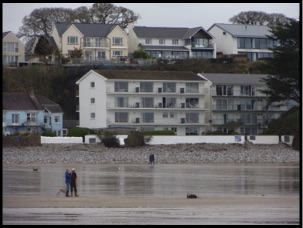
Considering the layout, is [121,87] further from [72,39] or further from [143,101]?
[72,39]

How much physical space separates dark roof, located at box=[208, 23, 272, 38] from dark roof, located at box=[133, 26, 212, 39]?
3556mm

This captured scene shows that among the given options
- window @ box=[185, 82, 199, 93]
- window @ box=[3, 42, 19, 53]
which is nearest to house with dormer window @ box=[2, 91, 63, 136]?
window @ box=[185, 82, 199, 93]

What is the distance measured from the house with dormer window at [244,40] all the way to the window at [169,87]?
2760 centimetres

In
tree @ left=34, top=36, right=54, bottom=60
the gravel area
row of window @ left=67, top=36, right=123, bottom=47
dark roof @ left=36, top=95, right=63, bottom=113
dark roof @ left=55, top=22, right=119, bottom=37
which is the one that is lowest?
the gravel area

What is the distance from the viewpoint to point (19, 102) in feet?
267

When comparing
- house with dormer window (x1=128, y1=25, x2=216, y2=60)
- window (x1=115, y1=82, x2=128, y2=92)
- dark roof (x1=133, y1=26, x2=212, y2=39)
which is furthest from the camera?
dark roof (x1=133, y1=26, x2=212, y2=39)

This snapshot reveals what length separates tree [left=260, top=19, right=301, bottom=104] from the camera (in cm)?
7856

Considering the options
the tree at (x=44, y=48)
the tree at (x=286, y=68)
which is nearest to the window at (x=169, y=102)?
the tree at (x=286, y=68)

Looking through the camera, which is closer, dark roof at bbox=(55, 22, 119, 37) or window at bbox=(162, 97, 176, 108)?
window at bbox=(162, 97, 176, 108)

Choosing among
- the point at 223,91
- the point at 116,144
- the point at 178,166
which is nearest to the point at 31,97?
the point at 116,144

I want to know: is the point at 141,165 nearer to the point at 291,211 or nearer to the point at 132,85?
the point at 132,85

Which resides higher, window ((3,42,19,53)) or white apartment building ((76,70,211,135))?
window ((3,42,19,53))

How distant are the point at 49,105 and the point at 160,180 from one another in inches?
1547

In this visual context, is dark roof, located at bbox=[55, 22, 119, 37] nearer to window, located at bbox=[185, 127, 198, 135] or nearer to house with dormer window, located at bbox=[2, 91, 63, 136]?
house with dormer window, located at bbox=[2, 91, 63, 136]
